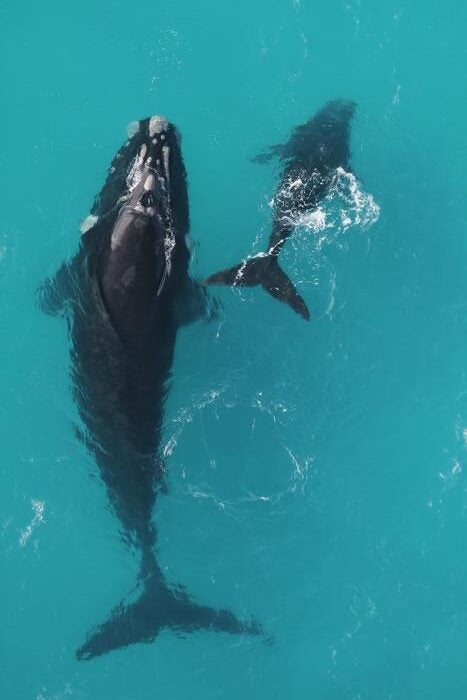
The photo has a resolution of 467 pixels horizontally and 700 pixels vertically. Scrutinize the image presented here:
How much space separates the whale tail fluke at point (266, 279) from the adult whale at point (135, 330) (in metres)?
1.56

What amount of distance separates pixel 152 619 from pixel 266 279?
1620cm

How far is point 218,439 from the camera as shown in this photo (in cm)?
3766

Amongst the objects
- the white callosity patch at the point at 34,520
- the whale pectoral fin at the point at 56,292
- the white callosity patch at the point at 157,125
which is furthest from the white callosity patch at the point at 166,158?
the white callosity patch at the point at 34,520

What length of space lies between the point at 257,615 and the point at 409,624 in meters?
7.21

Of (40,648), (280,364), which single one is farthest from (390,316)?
(40,648)

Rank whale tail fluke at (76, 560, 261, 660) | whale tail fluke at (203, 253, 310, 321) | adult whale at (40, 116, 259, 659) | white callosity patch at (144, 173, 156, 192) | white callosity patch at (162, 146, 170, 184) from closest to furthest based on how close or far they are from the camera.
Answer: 1. adult whale at (40, 116, 259, 659)
2. white callosity patch at (144, 173, 156, 192)
3. white callosity patch at (162, 146, 170, 184)
4. whale tail fluke at (203, 253, 310, 321)
5. whale tail fluke at (76, 560, 261, 660)

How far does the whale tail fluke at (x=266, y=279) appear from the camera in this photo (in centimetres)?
3534

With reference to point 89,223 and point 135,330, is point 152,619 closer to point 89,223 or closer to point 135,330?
point 135,330

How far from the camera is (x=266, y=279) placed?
3606 cm

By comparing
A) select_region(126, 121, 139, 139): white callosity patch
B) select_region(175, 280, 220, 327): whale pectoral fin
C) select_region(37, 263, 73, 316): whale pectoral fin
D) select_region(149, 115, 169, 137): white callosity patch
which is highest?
select_region(126, 121, 139, 139): white callosity patch

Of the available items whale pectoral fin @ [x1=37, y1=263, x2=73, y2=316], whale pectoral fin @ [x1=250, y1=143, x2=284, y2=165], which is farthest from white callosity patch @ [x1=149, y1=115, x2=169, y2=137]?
whale pectoral fin @ [x1=37, y1=263, x2=73, y2=316]

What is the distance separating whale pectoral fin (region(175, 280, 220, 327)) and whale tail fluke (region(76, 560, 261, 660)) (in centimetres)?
1162

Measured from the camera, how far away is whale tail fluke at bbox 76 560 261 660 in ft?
117

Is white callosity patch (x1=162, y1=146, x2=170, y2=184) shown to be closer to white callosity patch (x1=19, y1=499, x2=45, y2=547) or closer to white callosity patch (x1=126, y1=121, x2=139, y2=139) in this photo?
white callosity patch (x1=126, y1=121, x2=139, y2=139)
